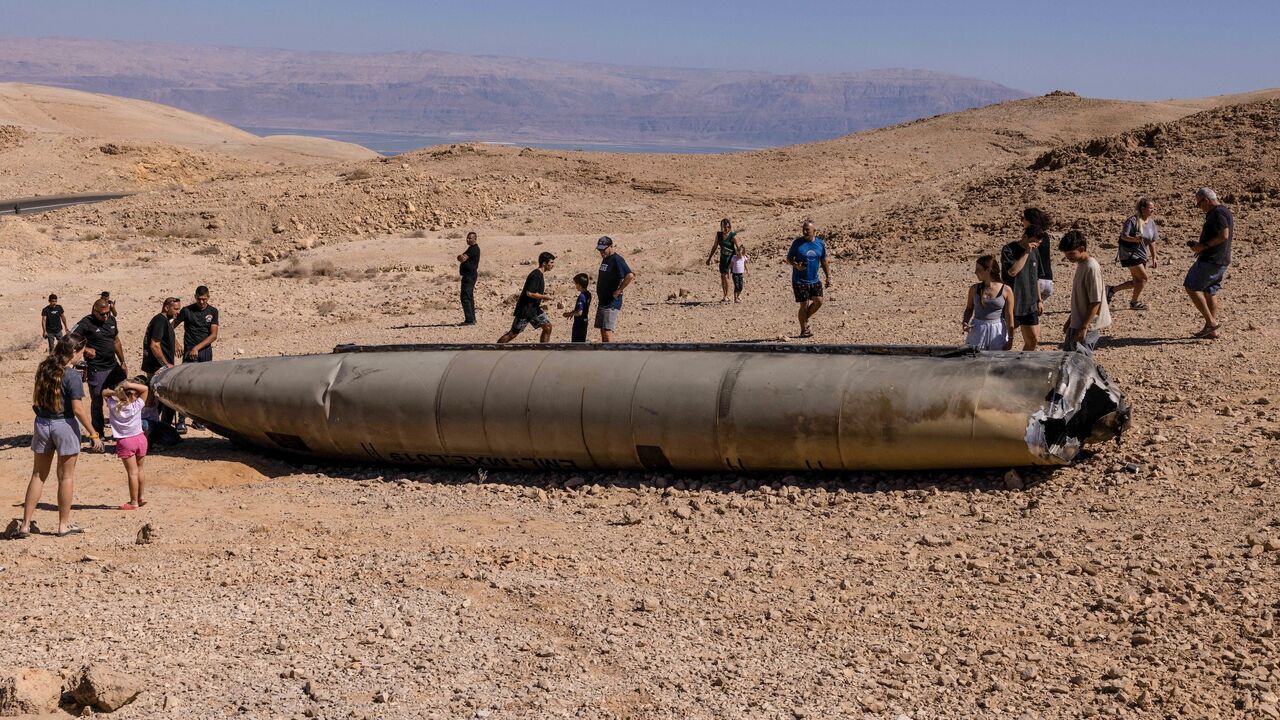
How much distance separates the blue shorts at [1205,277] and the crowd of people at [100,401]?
10865mm

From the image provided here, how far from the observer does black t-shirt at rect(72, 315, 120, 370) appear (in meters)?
12.8

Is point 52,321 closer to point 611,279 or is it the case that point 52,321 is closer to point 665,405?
point 611,279

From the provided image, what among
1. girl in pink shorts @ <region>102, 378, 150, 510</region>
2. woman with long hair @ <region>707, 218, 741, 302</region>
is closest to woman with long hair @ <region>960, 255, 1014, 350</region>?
girl in pink shorts @ <region>102, 378, 150, 510</region>

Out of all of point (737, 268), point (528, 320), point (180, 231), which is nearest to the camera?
point (528, 320)

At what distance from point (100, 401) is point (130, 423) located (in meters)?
3.01

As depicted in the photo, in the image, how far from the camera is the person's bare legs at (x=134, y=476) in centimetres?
1082

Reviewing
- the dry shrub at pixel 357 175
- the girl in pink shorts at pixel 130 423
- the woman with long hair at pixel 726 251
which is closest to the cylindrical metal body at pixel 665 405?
the girl in pink shorts at pixel 130 423

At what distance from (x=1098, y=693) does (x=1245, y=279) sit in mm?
12730

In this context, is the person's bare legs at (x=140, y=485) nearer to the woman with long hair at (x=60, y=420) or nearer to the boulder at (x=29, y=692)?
the woman with long hair at (x=60, y=420)

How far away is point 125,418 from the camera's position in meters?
10.6

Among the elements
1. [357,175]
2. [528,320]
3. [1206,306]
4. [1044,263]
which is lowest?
[528,320]

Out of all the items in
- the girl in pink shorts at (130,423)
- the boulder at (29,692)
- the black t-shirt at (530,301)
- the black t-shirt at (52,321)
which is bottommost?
the boulder at (29,692)

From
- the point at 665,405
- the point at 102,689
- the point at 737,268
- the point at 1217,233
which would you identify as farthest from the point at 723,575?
the point at 737,268

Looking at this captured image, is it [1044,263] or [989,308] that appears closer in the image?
[989,308]
